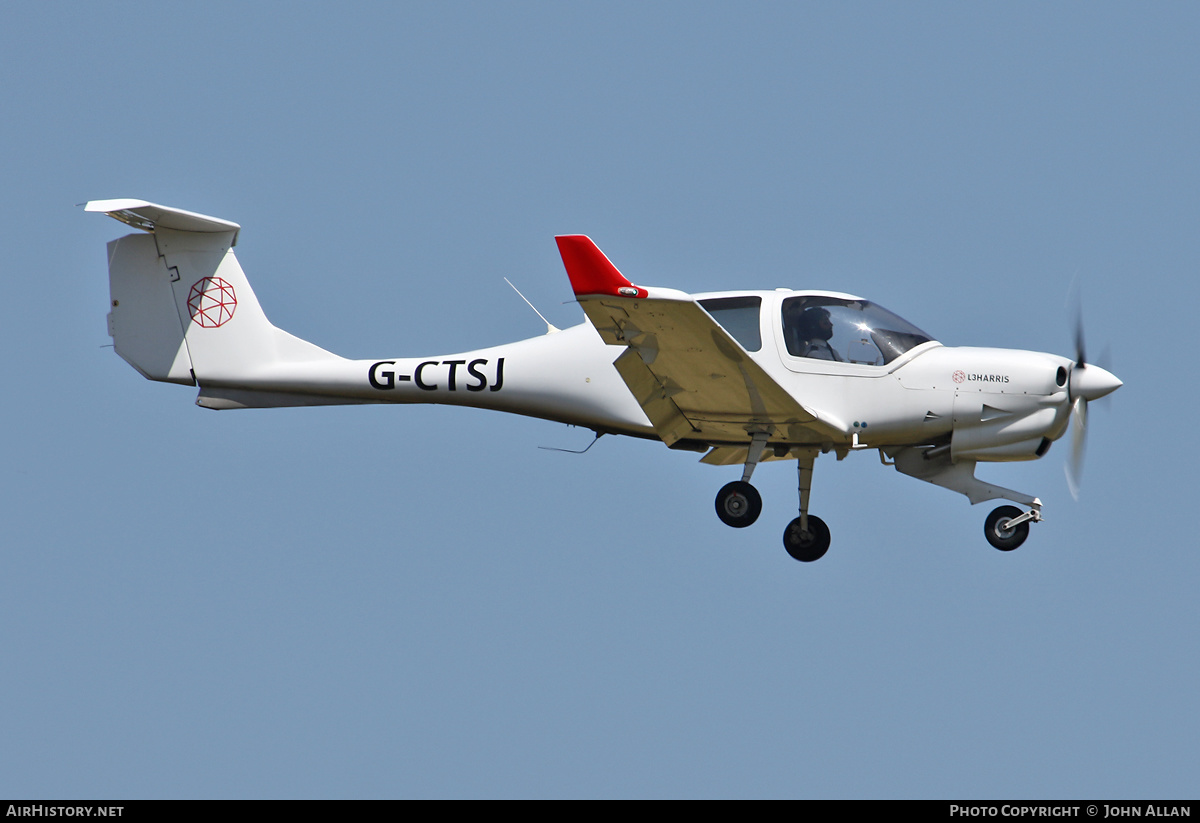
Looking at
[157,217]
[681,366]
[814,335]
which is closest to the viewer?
[681,366]

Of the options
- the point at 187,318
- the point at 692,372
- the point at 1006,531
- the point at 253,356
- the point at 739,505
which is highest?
the point at 187,318

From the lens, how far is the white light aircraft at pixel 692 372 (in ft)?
43.9

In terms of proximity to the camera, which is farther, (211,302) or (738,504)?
(211,302)

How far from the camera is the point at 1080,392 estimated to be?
13859mm

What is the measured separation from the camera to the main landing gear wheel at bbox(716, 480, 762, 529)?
46.2 feet

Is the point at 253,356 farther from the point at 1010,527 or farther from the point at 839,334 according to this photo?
the point at 1010,527

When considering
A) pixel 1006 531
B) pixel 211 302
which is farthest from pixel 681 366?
pixel 211 302

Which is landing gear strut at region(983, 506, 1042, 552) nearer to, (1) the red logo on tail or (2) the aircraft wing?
(2) the aircraft wing

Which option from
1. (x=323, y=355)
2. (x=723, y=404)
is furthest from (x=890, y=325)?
(x=323, y=355)

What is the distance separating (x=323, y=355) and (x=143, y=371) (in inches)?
78.1

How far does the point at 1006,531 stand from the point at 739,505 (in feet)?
8.54

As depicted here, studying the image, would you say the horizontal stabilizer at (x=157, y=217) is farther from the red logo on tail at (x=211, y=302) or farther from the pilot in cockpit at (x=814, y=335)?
the pilot in cockpit at (x=814, y=335)
